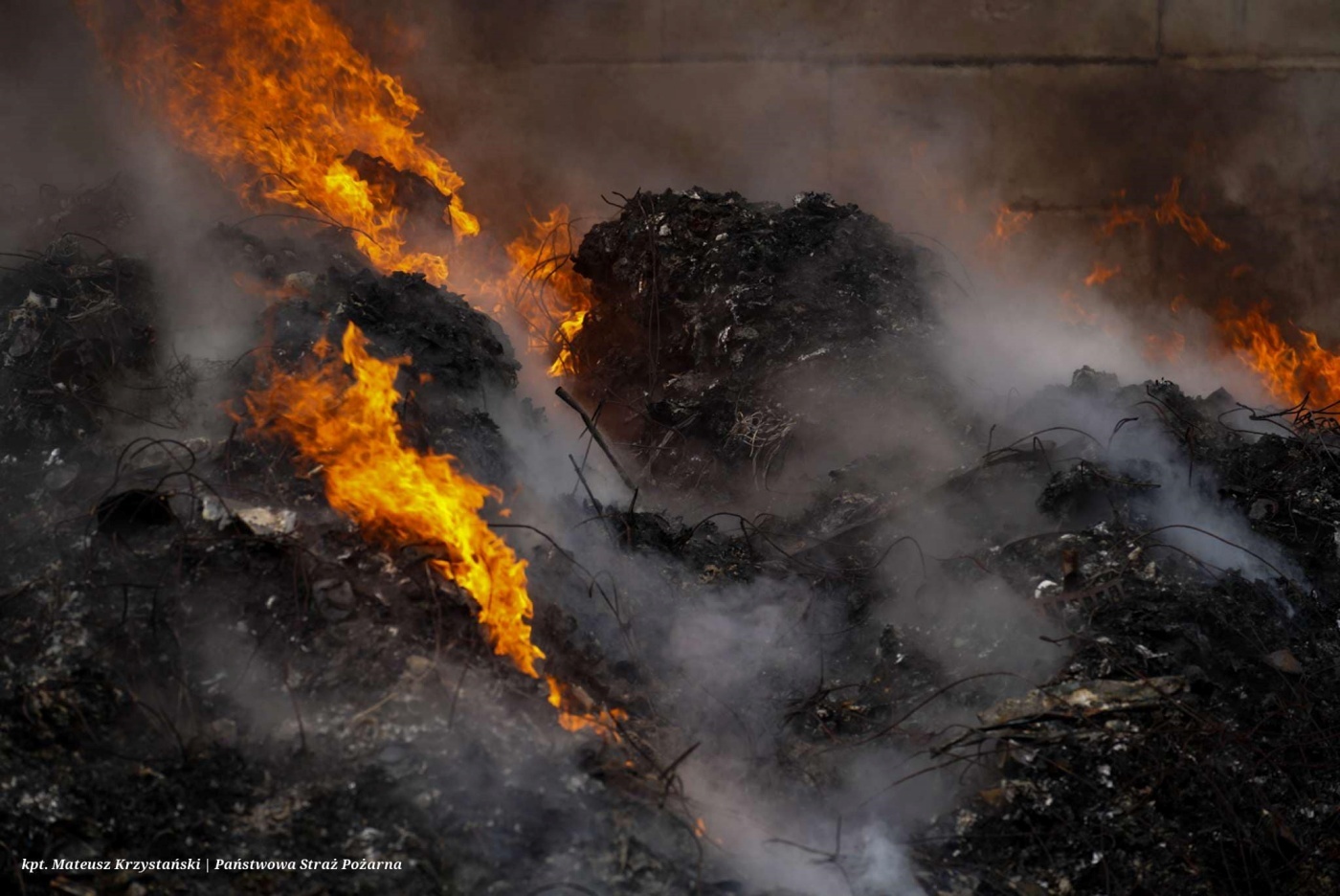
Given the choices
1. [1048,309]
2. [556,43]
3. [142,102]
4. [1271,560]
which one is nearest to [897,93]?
[1048,309]

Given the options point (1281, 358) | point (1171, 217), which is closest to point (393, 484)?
point (1281, 358)

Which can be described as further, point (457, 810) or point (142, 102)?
point (142, 102)

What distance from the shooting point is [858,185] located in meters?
10.9

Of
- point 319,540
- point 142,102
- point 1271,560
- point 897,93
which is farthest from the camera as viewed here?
point 897,93

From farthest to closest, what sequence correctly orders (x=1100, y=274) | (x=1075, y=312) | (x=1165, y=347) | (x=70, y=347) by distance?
1. (x=1100, y=274)
2. (x=1165, y=347)
3. (x=1075, y=312)
4. (x=70, y=347)

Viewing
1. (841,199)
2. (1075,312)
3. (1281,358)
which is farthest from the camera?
(841,199)

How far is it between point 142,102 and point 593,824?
7860 millimetres

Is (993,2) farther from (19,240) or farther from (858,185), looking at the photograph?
(19,240)

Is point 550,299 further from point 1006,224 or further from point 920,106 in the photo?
point 1006,224

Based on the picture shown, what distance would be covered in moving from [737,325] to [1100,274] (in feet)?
17.0

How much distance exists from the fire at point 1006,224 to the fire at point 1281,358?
2.47 meters

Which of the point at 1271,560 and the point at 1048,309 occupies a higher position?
the point at 1048,309

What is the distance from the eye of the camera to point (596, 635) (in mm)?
5559

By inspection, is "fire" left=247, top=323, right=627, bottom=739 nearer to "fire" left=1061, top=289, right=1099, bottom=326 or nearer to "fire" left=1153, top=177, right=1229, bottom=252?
"fire" left=1061, top=289, right=1099, bottom=326
